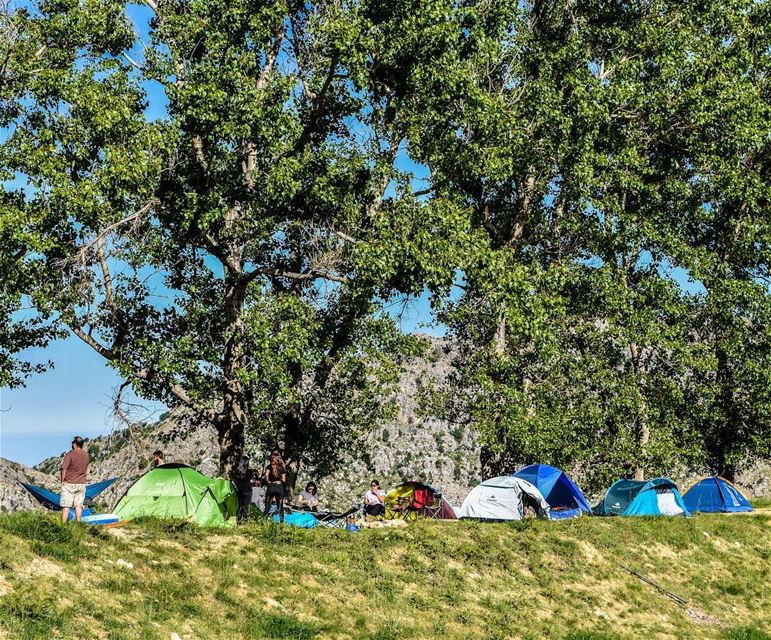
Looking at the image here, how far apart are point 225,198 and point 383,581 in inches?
491

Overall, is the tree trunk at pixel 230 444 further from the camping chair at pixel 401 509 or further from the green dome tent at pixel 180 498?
the camping chair at pixel 401 509

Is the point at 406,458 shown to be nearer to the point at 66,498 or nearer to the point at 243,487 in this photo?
the point at 243,487

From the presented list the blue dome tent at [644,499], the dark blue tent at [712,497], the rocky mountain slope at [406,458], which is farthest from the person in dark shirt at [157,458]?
the rocky mountain slope at [406,458]

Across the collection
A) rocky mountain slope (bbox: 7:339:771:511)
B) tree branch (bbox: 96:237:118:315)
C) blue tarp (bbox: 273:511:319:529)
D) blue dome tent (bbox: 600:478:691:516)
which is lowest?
blue tarp (bbox: 273:511:319:529)

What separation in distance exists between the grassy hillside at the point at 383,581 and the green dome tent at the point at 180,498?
948 millimetres

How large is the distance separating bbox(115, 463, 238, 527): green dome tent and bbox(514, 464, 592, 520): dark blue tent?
40.8ft

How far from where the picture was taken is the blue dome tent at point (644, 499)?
30.4 metres

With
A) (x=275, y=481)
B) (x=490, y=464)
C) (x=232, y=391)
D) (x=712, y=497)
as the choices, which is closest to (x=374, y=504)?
(x=275, y=481)

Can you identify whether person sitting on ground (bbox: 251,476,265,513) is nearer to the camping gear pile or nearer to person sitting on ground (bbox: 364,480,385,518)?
person sitting on ground (bbox: 364,480,385,518)

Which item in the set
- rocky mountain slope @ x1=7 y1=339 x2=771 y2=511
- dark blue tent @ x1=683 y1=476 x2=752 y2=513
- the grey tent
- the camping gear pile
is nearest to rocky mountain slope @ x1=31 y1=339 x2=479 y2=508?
rocky mountain slope @ x1=7 y1=339 x2=771 y2=511

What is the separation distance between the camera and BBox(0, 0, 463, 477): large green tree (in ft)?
76.8

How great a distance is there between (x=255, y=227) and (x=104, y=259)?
4613 mm

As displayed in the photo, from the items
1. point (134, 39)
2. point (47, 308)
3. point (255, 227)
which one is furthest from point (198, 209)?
point (134, 39)

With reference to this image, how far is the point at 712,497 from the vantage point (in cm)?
3431
